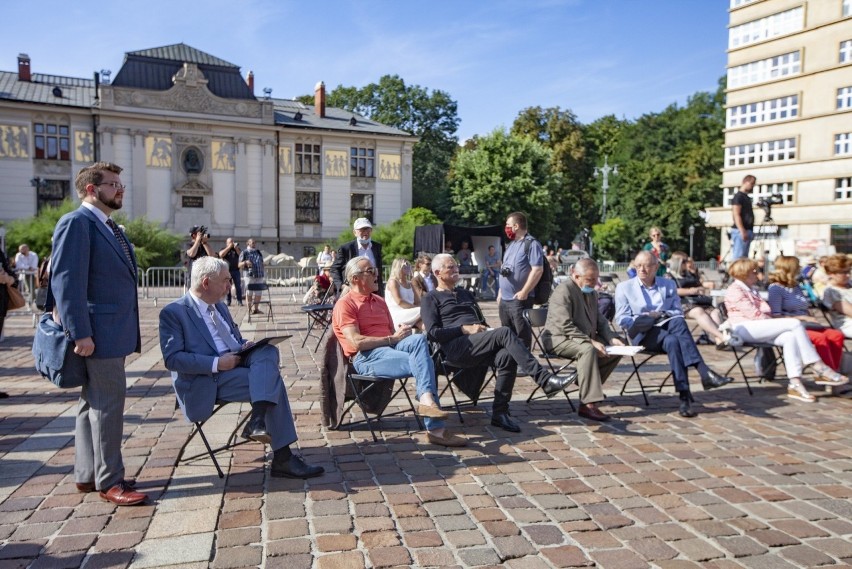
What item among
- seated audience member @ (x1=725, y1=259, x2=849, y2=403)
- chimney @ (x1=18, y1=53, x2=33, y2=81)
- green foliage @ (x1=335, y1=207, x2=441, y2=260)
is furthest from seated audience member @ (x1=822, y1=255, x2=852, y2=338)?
chimney @ (x1=18, y1=53, x2=33, y2=81)

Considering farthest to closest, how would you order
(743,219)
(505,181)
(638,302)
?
1. (505,181)
2. (743,219)
3. (638,302)

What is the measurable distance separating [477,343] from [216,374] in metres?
2.37

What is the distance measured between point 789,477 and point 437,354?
304 centimetres

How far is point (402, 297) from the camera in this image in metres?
8.30

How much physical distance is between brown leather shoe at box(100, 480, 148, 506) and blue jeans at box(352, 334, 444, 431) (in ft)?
6.61

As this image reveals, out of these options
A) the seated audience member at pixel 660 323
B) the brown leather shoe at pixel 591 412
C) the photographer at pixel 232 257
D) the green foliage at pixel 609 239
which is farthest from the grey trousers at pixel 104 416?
the green foliage at pixel 609 239

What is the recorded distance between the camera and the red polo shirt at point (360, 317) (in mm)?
5738

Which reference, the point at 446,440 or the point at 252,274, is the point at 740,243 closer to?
the point at 446,440

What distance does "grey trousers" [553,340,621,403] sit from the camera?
6.14 metres

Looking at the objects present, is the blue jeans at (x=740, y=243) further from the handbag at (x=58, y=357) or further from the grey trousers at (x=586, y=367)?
the handbag at (x=58, y=357)

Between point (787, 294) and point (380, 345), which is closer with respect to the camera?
point (380, 345)

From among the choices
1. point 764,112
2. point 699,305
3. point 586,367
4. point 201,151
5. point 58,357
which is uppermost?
point 764,112

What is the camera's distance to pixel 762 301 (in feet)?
26.1

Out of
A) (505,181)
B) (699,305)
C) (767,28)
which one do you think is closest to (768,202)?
(699,305)
